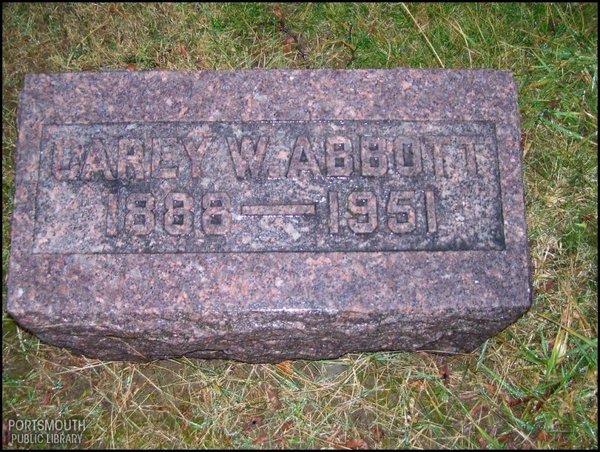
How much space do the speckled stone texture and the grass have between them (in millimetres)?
237

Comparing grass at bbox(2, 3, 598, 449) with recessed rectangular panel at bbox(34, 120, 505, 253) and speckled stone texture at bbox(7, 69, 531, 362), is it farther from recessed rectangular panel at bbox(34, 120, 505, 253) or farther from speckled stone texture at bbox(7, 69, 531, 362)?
recessed rectangular panel at bbox(34, 120, 505, 253)

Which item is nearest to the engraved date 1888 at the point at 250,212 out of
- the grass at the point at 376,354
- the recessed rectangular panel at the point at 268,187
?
the recessed rectangular panel at the point at 268,187

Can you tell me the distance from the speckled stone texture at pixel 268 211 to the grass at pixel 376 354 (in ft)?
0.78

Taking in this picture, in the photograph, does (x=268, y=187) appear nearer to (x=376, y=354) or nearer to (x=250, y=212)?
(x=250, y=212)

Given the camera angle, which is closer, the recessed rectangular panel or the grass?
the recessed rectangular panel

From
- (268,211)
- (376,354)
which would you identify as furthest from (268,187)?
(376,354)

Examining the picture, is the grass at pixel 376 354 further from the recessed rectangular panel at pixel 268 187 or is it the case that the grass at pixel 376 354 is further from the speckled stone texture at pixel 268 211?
the recessed rectangular panel at pixel 268 187

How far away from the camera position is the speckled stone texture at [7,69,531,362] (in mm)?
2002

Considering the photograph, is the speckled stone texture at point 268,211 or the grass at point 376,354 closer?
the speckled stone texture at point 268,211

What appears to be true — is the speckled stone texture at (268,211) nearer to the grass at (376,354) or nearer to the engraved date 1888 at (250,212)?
the engraved date 1888 at (250,212)

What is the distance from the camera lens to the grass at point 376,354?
91.9 inches

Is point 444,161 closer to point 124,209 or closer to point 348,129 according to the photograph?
point 348,129

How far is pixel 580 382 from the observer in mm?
2346

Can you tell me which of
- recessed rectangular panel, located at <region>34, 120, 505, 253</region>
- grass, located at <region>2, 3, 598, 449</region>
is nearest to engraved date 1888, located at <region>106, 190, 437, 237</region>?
recessed rectangular panel, located at <region>34, 120, 505, 253</region>
